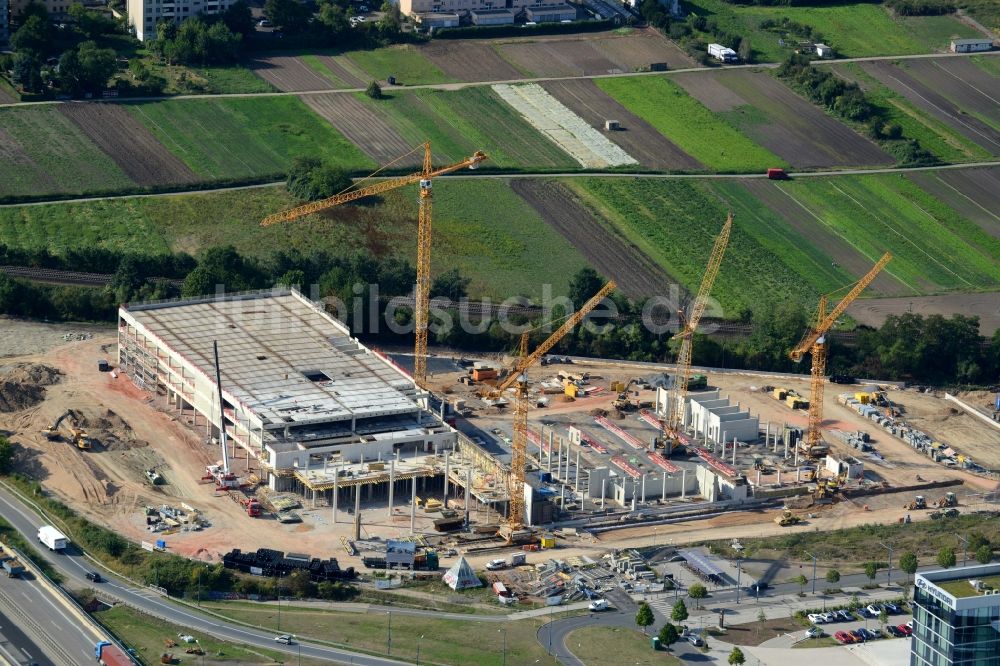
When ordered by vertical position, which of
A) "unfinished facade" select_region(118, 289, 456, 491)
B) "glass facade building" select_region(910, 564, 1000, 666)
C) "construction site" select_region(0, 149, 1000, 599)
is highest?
"glass facade building" select_region(910, 564, 1000, 666)

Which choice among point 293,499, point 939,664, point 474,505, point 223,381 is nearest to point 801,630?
point 939,664

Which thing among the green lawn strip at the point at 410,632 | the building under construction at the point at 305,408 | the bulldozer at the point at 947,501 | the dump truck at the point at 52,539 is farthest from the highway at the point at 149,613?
the bulldozer at the point at 947,501

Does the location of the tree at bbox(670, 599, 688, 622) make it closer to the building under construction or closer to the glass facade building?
the glass facade building

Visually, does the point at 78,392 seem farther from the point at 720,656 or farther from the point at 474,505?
the point at 720,656

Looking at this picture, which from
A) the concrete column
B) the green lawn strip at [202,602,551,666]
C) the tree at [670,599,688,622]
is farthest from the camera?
the concrete column

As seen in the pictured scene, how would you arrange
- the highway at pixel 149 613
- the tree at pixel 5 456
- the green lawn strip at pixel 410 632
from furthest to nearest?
the tree at pixel 5 456, the green lawn strip at pixel 410 632, the highway at pixel 149 613

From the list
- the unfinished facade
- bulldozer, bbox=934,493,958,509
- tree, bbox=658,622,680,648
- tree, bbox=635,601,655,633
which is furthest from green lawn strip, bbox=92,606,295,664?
bulldozer, bbox=934,493,958,509

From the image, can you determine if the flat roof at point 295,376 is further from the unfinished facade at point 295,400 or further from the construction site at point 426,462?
the construction site at point 426,462
